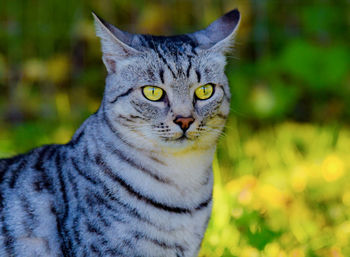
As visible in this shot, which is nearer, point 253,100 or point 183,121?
point 183,121

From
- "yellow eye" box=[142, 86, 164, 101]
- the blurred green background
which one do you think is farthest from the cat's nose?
the blurred green background

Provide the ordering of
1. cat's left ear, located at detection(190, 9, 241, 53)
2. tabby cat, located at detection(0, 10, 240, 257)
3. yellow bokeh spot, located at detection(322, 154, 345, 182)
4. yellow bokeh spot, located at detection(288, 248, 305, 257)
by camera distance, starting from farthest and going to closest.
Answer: yellow bokeh spot, located at detection(322, 154, 345, 182) < yellow bokeh spot, located at detection(288, 248, 305, 257) < cat's left ear, located at detection(190, 9, 241, 53) < tabby cat, located at detection(0, 10, 240, 257)

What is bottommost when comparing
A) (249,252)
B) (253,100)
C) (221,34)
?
(249,252)

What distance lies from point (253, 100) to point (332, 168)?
922 mm

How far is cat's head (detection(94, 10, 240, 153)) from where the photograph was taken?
5.91ft

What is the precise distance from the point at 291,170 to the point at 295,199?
0.24 m

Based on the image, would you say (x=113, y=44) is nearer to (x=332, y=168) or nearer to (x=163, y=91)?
(x=163, y=91)

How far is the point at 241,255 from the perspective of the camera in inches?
88.3

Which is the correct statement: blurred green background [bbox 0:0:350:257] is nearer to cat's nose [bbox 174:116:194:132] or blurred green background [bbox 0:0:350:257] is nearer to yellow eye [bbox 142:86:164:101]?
cat's nose [bbox 174:116:194:132]

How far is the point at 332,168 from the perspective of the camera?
294 cm

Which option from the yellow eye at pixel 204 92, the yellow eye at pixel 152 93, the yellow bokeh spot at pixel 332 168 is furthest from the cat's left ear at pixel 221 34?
the yellow bokeh spot at pixel 332 168

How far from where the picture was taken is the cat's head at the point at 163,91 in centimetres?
180

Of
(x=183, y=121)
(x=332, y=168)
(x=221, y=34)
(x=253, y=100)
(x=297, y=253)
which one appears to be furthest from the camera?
(x=253, y=100)

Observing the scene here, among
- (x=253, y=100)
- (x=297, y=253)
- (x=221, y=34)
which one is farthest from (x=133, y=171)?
(x=253, y=100)
